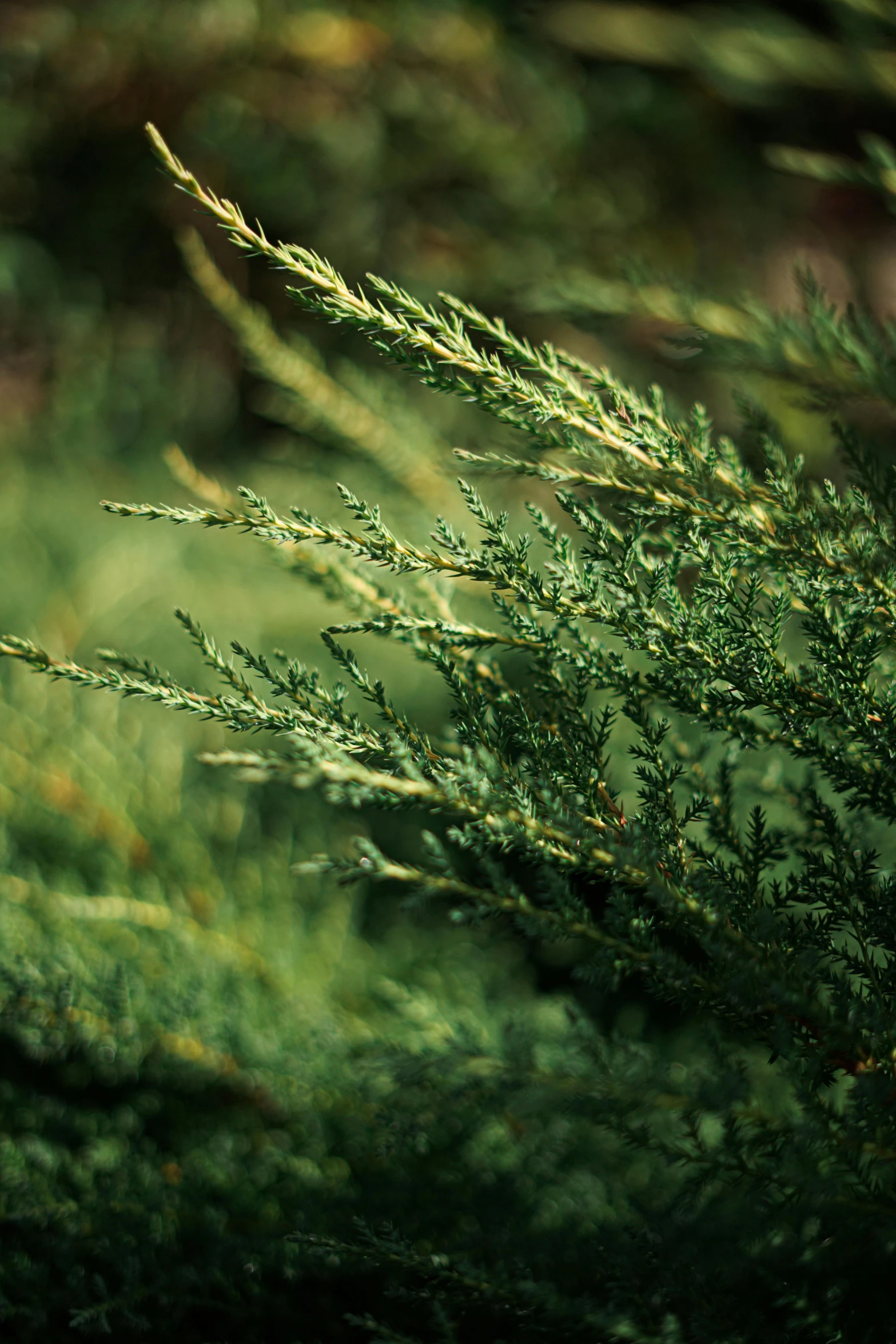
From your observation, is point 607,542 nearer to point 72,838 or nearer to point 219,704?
point 219,704

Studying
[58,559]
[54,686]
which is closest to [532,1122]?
[54,686]

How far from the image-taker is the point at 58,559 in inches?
60.9

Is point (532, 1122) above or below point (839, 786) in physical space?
below

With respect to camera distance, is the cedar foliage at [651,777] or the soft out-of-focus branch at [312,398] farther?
the soft out-of-focus branch at [312,398]

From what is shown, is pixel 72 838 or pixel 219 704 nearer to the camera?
pixel 219 704

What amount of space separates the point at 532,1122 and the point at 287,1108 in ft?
0.70

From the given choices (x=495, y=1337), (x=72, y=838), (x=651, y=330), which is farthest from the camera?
(x=651, y=330)

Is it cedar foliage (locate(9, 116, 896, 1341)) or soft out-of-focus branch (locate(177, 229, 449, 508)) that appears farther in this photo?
soft out-of-focus branch (locate(177, 229, 449, 508))

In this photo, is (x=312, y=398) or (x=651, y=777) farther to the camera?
(x=312, y=398)

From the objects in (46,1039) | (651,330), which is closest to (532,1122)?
(46,1039)

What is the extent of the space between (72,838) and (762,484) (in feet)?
2.54

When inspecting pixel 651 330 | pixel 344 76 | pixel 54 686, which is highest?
pixel 344 76

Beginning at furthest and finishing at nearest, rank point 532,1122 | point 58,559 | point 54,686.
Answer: point 58,559 → point 54,686 → point 532,1122

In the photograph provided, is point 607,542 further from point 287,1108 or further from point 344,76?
point 344,76
